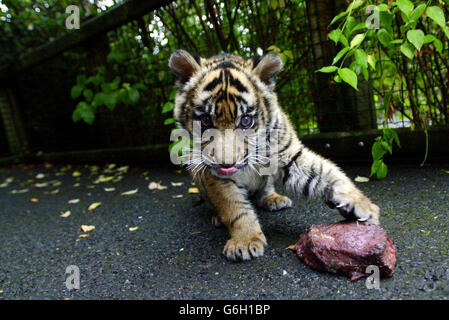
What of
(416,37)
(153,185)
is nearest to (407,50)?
(416,37)

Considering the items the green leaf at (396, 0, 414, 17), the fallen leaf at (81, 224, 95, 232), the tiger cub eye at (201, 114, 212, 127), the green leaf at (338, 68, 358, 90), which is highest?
the green leaf at (396, 0, 414, 17)

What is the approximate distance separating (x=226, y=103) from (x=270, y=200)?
102cm

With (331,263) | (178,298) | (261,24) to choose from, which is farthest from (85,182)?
(331,263)

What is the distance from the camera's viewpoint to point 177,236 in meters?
2.62

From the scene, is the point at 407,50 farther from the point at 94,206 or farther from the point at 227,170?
the point at 94,206

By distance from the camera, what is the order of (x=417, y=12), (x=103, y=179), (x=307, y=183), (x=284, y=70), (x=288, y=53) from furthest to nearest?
(x=103, y=179)
(x=284, y=70)
(x=288, y=53)
(x=307, y=183)
(x=417, y=12)

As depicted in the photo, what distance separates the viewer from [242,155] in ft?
7.19

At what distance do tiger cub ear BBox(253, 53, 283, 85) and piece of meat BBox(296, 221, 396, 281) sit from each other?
44.3 inches

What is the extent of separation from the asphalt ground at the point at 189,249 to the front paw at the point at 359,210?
0.18 metres

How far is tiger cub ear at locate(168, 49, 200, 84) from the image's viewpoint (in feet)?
8.08

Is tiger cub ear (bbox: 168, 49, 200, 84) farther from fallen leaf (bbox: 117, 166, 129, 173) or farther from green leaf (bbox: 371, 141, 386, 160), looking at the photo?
fallen leaf (bbox: 117, 166, 129, 173)

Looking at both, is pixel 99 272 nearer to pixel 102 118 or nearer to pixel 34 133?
pixel 102 118

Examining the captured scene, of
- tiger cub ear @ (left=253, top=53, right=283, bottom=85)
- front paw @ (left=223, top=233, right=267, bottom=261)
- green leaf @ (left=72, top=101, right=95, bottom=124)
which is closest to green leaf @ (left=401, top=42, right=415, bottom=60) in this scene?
tiger cub ear @ (left=253, top=53, right=283, bottom=85)

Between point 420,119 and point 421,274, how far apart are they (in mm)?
1968
